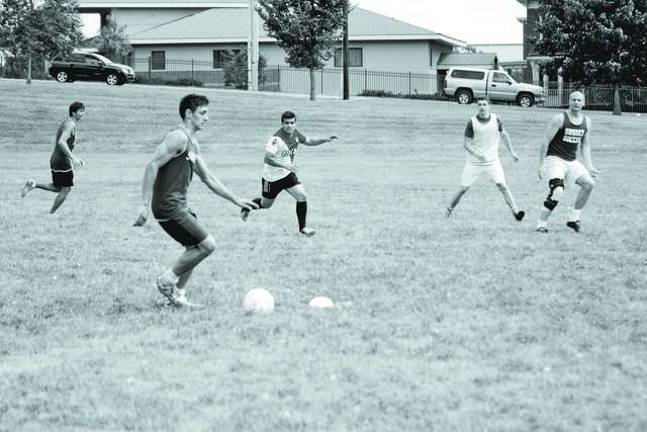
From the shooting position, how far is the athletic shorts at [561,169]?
12.1 meters

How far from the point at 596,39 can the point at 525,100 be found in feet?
15.8

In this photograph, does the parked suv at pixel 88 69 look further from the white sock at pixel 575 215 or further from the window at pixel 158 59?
the white sock at pixel 575 215

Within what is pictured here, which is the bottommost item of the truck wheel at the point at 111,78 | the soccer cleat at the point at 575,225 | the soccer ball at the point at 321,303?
the soccer ball at the point at 321,303

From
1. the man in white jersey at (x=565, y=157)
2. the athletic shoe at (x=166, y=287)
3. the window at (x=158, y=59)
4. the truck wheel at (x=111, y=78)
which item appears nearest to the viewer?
the athletic shoe at (x=166, y=287)

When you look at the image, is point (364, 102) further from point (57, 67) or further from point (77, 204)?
point (77, 204)

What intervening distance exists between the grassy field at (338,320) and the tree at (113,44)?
37067mm

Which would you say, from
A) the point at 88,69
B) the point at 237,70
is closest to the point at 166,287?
the point at 88,69

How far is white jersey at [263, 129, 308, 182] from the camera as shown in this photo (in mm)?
11891

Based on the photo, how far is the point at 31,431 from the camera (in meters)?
4.95

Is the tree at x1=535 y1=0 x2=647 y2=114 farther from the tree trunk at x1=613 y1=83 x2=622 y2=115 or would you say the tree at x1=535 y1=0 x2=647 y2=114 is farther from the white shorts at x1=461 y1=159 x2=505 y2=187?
the white shorts at x1=461 y1=159 x2=505 y2=187

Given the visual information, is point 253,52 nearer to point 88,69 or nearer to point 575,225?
point 88,69

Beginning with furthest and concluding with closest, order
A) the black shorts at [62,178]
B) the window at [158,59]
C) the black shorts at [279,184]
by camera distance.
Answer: the window at [158,59]
the black shorts at [62,178]
the black shorts at [279,184]

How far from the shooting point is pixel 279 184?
12266 mm

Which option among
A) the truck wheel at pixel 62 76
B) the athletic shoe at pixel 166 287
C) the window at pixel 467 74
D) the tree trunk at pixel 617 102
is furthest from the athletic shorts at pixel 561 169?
the truck wheel at pixel 62 76
